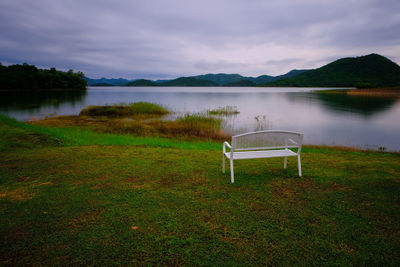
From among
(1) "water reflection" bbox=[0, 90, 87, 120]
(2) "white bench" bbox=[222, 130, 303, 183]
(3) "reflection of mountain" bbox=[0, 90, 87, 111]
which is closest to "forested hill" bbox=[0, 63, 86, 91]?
(3) "reflection of mountain" bbox=[0, 90, 87, 111]

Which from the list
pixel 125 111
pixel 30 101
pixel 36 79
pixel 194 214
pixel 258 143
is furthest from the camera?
pixel 36 79

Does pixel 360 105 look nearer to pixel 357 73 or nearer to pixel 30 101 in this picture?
pixel 30 101

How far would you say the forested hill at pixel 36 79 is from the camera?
82262 millimetres

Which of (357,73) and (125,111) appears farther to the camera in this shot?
(357,73)

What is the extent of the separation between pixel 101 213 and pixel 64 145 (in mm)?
6822

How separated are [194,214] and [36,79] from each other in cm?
11830

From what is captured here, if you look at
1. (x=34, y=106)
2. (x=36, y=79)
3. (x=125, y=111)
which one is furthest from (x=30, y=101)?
(x=36, y=79)

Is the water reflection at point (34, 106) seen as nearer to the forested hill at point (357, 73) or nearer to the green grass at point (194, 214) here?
the green grass at point (194, 214)

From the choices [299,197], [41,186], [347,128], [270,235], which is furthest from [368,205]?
[347,128]

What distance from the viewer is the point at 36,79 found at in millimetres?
94438

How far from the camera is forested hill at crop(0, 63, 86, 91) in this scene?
82.3 m

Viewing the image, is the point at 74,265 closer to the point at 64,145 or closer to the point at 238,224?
the point at 238,224

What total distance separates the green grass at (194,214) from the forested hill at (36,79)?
103 m

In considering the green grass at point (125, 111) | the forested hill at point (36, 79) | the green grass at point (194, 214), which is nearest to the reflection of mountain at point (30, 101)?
the green grass at point (125, 111)
